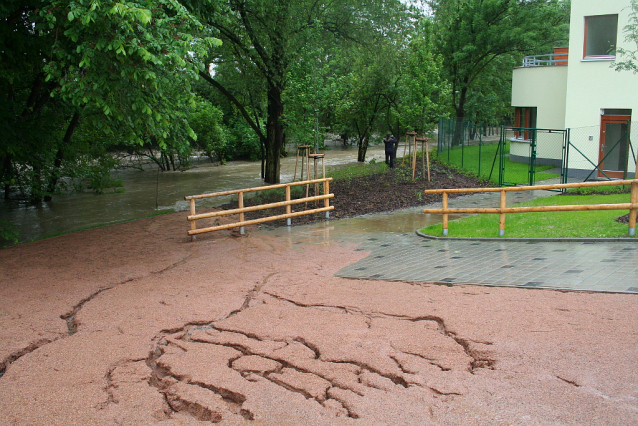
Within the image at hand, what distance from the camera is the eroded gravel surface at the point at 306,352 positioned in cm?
431

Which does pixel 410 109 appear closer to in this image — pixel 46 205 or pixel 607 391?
pixel 46 205

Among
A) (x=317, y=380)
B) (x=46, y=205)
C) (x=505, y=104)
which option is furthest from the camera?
(x=505, y=104)

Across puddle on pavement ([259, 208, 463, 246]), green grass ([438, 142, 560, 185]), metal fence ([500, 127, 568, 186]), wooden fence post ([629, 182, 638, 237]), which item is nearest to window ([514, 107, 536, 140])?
metal fence ([500, 127, 568, 186])

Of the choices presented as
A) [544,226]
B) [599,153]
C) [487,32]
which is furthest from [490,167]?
[544,226]

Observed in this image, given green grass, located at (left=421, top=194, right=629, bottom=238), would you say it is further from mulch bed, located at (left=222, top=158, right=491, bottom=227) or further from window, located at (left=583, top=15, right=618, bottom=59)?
window, located at (left=583, top=15, right=618, bottom=59)

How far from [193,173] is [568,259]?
25.2 meters

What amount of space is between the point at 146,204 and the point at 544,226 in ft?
48.4

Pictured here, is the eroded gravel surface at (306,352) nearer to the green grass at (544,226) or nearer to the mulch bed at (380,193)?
the green grass at (544,226)

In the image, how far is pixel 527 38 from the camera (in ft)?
102

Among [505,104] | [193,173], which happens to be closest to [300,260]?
[193,173]

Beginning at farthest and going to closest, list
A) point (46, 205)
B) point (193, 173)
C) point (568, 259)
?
point (193, 173)
point (46, 205)
point (568, 259)

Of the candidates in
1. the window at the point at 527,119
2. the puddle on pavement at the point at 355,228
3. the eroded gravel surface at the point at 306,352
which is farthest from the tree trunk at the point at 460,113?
the eroded gravel surface at the point at 306,352

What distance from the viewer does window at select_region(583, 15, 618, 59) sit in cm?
2014

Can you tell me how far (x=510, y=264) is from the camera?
843cm
